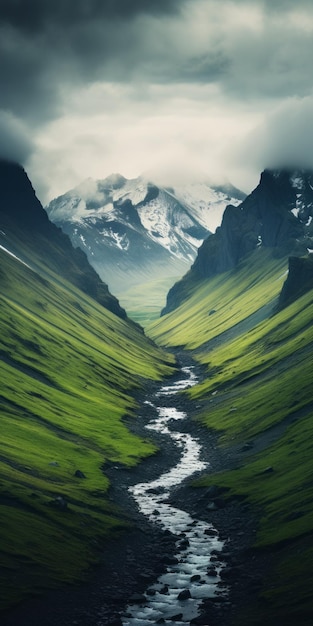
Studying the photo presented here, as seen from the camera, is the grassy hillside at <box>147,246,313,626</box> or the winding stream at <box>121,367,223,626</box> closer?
the grassy hillside at <box>147,246,313,626</box>

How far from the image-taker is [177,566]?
84.4m

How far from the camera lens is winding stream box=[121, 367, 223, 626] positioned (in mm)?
69500

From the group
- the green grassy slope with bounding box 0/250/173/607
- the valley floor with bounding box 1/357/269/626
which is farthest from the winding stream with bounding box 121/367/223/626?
the green grassy slope with bounding box 0/250/173/607

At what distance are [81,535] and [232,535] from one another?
74.4ft

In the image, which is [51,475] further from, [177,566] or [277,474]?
[277,474]

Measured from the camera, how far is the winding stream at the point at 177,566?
228 feet

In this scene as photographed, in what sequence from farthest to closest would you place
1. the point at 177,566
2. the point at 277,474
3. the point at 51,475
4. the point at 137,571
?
1. the point at 51,475
2. the point at 277,474
3. the point at 177,566
4. the point at 137,571

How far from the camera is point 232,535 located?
9506cm

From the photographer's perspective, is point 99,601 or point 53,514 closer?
point 99,601

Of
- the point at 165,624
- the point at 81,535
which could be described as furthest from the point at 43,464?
the point at 165,624

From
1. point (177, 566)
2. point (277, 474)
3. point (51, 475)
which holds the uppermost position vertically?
point (277, 474)

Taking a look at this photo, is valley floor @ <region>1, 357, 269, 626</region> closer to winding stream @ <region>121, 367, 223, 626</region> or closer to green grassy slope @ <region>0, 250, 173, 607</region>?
winding stream @ <region>121, 367, 223, 626</region>

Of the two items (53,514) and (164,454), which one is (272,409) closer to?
(164,454)

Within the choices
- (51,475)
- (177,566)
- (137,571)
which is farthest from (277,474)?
(51,475)
